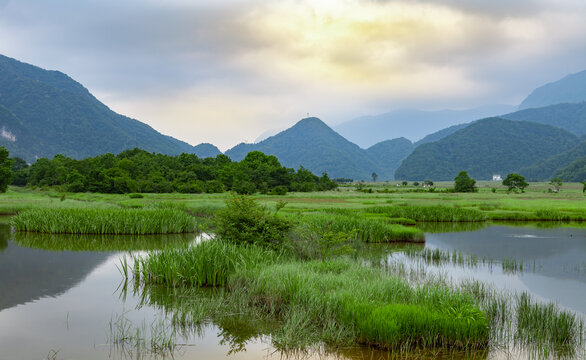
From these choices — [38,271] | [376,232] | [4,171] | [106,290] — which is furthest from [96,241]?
[4,171]

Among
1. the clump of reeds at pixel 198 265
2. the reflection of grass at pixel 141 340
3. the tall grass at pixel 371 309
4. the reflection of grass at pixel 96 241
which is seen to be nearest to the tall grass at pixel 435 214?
the reflection of grass at pixel 96 241

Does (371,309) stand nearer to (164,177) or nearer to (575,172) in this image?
(164,177)

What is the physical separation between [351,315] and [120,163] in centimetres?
Result: 8833

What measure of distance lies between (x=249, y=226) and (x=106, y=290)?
573 cm

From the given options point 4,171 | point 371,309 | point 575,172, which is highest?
point 575,172

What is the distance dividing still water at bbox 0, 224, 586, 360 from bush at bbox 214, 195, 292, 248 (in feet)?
14.5

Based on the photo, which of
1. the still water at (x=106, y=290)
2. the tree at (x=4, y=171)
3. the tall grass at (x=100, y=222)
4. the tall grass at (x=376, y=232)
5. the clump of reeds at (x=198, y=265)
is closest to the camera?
the still water at (x=106, y=290)

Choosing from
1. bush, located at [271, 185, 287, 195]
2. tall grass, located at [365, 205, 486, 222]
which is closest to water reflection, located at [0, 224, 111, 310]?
tall grass, located at [365, 205, 486, 222]

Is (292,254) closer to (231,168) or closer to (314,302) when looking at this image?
(314,302)

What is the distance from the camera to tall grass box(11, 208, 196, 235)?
1042 inches

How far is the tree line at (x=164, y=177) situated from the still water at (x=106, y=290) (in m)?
50.3

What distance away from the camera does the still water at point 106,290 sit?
27.7 ft

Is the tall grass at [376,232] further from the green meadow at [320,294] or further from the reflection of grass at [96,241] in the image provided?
the reflection of grass at [96,241]

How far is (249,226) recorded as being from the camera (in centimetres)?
1672
